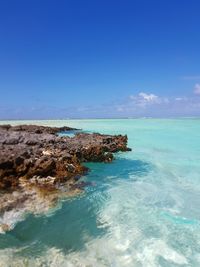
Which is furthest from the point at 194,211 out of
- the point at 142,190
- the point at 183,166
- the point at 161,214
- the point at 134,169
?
the point at 183,166

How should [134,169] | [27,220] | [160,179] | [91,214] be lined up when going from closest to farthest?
[27,220]
[91,214]
[160,179]
[134,169]

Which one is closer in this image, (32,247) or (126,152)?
(32,247)

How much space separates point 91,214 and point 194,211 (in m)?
3.71

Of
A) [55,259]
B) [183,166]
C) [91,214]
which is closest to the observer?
[55,259]

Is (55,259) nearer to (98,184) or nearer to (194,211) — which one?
(194,211)

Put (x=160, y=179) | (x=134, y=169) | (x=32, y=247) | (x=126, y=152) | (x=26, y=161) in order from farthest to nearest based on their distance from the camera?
(x=126, y=152) < (x=134, y=169) < (x=160, y=179) < (x=26, y=161) < (x=32, y=247)

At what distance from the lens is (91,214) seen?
10.8 metres

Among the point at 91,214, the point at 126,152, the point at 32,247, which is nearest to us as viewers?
the point at 32,247

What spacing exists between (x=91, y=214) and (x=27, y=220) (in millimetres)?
2206

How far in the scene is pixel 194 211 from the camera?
11.3m

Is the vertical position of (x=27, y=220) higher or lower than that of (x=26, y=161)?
lower

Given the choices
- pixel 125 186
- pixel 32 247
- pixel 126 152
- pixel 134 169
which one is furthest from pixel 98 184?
pixel 126 152

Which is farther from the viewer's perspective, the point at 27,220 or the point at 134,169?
the point at 134,169

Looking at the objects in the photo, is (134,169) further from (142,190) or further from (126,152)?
(126,152)
